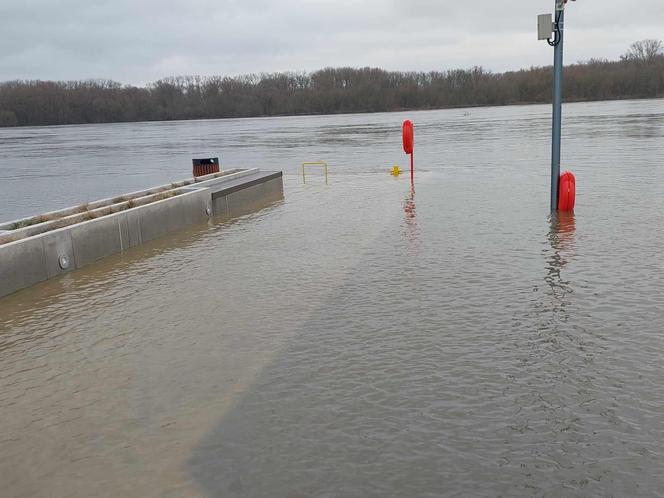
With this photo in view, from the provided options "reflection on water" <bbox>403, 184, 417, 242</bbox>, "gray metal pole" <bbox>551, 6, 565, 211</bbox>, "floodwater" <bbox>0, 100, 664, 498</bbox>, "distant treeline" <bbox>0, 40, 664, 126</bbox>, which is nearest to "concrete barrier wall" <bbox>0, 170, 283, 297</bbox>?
"floodwater" <bbox>0, 100, 664, 498</bbox>

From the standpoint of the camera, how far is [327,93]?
144000 mm

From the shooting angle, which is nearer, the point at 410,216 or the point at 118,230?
the point at 118,230

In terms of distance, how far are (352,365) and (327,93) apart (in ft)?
467

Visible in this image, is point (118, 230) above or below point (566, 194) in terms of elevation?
below

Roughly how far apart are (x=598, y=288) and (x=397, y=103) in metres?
131

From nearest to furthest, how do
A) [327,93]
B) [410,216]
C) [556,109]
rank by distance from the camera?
1. [556,109]
2. [410,216]
3. [327,93]

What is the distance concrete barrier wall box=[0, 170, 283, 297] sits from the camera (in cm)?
919

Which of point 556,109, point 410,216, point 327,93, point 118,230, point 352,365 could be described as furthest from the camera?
point 327,93

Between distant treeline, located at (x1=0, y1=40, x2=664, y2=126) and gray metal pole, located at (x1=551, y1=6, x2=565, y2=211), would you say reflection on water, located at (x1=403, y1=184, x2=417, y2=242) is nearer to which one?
gray metal pole, located at (x1=551, y1=6, x2=565, y2=211)

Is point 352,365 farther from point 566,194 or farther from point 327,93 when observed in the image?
point 327,93

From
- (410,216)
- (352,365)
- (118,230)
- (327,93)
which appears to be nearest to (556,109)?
(410,216)

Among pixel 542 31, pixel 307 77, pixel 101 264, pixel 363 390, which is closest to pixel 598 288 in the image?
pixel 363 390

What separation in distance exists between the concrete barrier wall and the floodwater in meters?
0.33

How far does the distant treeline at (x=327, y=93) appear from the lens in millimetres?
121188
